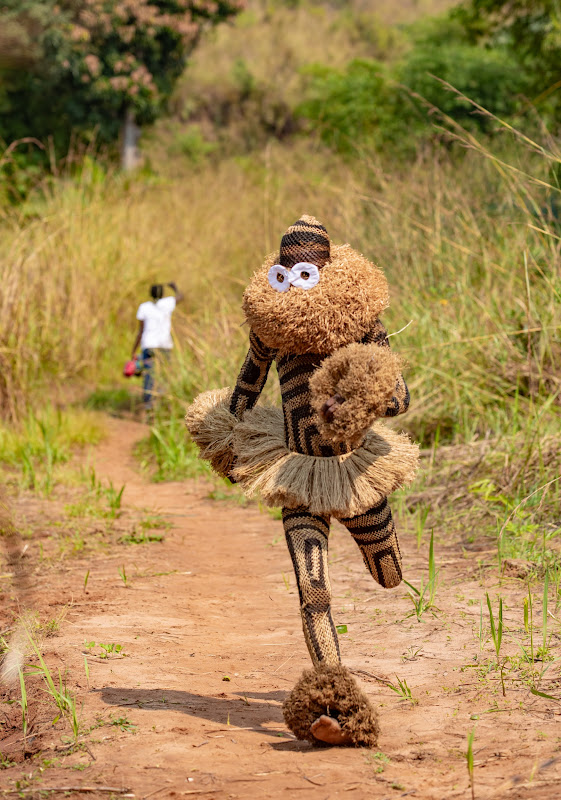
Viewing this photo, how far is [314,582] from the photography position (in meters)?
2.80

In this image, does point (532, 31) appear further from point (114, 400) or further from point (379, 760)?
point (379, 760)

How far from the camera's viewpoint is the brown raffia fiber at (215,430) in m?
3.18

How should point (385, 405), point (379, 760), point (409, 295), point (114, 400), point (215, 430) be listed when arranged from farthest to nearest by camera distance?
point (114, 400)
point (409, 295)
point (215, 430)
point (385, 405)
point (379, 760)

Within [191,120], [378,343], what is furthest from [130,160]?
[378,343]

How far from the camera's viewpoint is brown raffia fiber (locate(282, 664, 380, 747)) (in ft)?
8.52

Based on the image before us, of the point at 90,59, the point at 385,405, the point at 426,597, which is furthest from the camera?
the point at 90,59

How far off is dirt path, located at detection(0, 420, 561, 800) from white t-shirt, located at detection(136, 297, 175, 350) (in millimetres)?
3381

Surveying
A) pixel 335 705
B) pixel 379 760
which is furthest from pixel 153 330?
pixel 379 760

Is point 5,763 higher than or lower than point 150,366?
lower

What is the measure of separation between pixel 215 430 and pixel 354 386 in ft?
2.56

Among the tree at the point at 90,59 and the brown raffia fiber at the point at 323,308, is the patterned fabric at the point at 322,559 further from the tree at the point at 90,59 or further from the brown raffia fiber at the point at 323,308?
the tree at the point at 90,59

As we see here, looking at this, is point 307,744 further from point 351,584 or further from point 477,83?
point 477,83

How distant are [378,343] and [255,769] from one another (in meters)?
1.34

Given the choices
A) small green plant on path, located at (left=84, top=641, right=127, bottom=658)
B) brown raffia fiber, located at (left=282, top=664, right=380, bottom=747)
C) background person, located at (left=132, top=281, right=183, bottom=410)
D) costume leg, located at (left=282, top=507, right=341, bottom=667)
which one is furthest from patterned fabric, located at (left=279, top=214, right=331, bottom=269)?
background person, located at (left=132, top=281, right=183, bottom=410)
